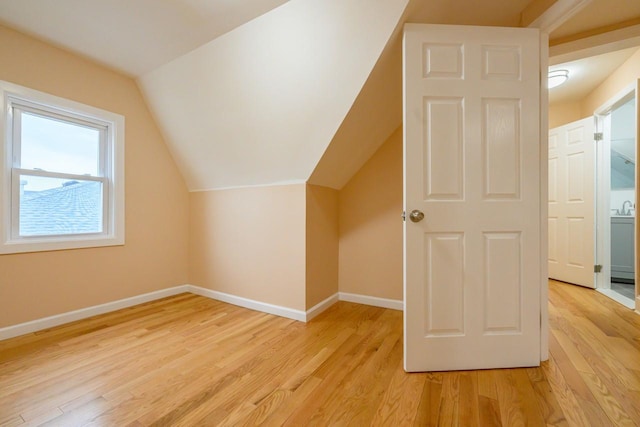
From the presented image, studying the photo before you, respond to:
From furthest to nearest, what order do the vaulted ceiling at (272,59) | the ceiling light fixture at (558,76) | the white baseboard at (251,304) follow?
the ceiling light fixture at (558,76), the white baseboard at (251,304), the vaulted ceiling at (272,59)

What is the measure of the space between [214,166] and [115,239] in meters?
1.19

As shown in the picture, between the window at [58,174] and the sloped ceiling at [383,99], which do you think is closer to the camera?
the sloped ceiling at [383,99]

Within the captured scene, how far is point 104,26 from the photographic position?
1.88m

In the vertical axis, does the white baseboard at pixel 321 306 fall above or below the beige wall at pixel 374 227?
below

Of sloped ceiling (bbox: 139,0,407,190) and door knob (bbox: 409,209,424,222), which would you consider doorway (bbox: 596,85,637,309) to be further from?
sloped ceiling (bbox: 139,0,407,190)

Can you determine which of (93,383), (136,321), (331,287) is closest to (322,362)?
(331,287)

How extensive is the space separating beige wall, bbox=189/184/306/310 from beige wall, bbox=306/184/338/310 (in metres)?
0.08

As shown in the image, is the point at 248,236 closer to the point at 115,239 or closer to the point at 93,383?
the point at 115,239

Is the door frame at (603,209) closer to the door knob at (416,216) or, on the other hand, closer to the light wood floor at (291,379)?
Answer: the light wood floor at (291,379)

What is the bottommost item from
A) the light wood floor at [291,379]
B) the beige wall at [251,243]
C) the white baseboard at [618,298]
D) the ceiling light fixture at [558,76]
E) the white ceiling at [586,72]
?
the light wood floor at [291,379]

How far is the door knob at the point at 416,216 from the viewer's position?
1.49 m

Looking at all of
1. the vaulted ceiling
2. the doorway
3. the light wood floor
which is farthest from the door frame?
the vaulted ceiling

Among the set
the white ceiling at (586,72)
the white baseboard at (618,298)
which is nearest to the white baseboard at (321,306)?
the white baseboard at (618,298)

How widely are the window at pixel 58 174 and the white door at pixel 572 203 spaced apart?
5.15m
